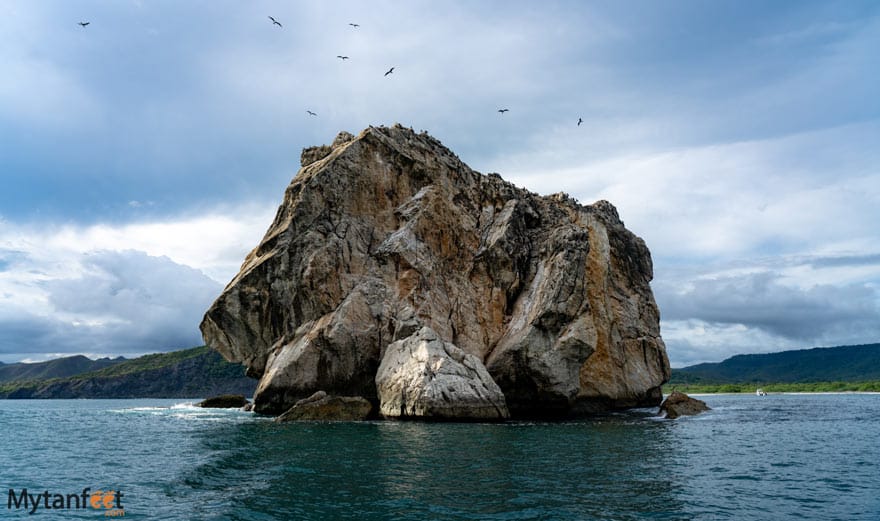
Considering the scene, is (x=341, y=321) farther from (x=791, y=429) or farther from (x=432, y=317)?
(x=791, y=429)

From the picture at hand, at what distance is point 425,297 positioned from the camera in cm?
5447

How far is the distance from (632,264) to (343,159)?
3887cm

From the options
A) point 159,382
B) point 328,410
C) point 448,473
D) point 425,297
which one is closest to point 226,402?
point 425,297

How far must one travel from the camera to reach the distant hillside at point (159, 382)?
174250mm

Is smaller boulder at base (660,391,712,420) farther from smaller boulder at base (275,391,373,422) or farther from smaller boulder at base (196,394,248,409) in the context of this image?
smaller boulder at base (196,394,248,409)

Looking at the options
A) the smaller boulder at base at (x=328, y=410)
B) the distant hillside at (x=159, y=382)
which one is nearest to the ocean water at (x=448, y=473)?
the smaller boulder at base at (x=328, y=410)

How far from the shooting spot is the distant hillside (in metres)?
174

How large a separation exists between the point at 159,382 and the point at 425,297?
160837 millimetres

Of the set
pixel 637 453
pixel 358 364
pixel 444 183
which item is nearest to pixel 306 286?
pixel 358 364

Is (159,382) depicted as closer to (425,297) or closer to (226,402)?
(226,402)

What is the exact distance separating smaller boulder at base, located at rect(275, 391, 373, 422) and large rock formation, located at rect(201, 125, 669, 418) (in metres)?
2.10

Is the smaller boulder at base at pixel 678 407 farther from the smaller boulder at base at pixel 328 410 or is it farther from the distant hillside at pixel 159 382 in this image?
the distant hillside at pixel 159 382

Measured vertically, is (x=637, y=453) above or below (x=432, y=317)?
below

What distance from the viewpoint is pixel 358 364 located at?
49.8 m
